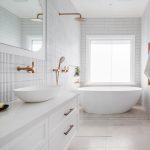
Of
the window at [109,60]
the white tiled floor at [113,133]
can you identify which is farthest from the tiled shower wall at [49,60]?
the window at [109,60]

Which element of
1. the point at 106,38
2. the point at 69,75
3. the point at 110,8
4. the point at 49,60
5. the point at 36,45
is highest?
the point at 110,8

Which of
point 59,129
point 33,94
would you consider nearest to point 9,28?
point 33,94

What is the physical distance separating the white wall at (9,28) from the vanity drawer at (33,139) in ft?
2.88

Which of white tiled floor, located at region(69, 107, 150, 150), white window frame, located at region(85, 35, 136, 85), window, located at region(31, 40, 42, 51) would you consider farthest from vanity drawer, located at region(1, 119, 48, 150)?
white window frame, located at region(85, 35, 136, 85)

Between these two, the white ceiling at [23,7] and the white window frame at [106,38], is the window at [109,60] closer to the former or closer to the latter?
the white window frame at [106,38]

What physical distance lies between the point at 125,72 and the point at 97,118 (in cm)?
235

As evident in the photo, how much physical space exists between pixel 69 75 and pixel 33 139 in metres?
3.54

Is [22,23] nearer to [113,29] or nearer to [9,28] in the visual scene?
[9,28]

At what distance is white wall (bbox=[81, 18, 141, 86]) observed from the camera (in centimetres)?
639

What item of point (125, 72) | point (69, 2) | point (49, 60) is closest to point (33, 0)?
point (49, 60)

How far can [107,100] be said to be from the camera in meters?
4.97

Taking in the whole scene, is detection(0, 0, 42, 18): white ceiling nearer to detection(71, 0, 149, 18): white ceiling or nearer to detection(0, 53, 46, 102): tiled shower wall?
detection(0, 53, 46, 102): tiled shower wall

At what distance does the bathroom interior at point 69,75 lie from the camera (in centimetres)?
167

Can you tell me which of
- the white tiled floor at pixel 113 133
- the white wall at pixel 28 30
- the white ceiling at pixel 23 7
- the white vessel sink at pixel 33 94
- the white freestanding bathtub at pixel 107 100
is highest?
the white ceiling at pixel 23 7
